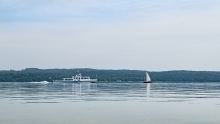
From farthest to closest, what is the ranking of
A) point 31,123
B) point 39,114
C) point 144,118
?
point 39,114 < point 144,118 < point 31,123

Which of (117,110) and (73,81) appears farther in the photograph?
(73,81)

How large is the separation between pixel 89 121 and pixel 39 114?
573 centimetres

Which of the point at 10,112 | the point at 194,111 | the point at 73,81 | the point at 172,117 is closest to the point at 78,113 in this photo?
the point at 10,112

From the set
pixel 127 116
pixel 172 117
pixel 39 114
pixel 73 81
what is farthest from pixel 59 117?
pixel 73 81

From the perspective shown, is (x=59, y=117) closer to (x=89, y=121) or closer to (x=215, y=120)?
(x=89, y=121)

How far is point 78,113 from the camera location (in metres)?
33.8

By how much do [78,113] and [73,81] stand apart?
144209 mm

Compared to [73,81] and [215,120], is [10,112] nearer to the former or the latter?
[215,120]

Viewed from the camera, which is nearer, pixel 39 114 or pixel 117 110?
pixel 39 114

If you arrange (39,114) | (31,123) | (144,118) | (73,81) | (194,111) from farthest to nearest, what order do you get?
1. (73,81)
2. (194,111)
3. (39,114)
4. (144,118)
5. (31,123)

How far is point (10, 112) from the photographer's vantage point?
1341 inches

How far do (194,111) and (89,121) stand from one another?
11.0 m

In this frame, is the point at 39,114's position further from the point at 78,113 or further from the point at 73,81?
the point at 73,81

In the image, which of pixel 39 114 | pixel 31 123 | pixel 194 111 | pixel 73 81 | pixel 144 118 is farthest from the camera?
pixel 73 81
